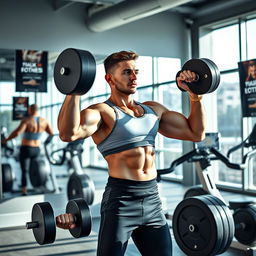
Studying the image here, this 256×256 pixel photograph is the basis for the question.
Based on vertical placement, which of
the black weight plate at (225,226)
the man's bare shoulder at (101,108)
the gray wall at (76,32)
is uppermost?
the gray wall at (76,32)

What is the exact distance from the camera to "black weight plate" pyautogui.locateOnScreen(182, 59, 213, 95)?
6.18 feet

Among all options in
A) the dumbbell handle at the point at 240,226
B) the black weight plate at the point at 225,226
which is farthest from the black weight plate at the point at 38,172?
the black weight plate at the point at 225,226

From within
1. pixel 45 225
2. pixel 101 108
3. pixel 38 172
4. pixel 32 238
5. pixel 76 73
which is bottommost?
pixel 32 238

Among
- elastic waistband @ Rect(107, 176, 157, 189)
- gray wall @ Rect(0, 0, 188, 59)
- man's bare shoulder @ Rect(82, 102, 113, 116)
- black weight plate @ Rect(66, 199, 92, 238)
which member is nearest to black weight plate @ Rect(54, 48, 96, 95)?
man's bare shoulder @ Rect(82, 102, 113, 116)

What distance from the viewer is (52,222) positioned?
186cm

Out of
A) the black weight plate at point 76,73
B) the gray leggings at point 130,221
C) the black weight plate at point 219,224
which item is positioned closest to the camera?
the black weight plate at point 76,73

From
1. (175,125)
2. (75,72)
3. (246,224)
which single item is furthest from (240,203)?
(75,72)

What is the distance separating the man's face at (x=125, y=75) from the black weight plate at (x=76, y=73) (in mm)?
227

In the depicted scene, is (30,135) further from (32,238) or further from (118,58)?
(118,58)

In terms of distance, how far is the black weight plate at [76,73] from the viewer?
61.6 inches

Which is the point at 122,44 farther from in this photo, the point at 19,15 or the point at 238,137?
the point at 238,137

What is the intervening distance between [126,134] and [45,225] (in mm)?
517

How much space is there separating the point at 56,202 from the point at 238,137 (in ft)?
9.02

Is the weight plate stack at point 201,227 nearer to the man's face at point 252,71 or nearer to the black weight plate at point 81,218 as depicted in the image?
the black weight plate at point 81,218
